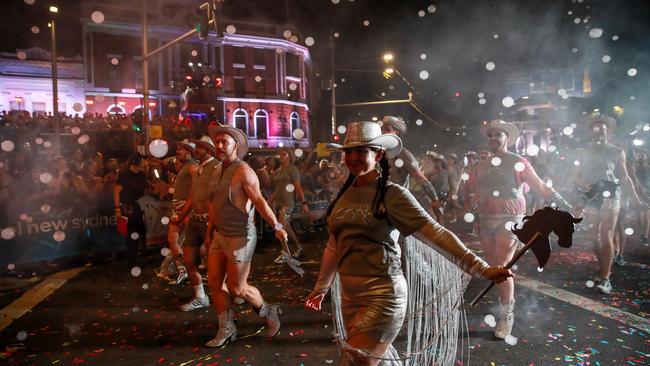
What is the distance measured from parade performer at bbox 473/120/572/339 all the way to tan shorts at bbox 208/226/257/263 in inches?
109

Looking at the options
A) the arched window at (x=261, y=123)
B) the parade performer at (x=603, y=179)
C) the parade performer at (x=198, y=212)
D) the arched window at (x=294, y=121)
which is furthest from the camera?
the arched window at (x=294, y=121)

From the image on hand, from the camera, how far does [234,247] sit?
445cm

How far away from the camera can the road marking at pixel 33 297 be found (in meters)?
5.69

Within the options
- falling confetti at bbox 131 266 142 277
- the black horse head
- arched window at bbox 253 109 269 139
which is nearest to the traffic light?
falling confetti at bbox 131 266 142 277

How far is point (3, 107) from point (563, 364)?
4498 cm

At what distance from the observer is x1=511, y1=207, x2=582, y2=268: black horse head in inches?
91.1

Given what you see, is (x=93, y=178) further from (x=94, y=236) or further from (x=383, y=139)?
(x=383, y=139)

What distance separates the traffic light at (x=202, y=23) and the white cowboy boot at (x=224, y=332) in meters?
10.1

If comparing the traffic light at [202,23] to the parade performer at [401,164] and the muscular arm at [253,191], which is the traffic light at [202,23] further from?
the muscular arm at [253,191]

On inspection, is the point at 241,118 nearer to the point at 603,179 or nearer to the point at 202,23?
the point at 202,23

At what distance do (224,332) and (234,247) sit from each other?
99cm

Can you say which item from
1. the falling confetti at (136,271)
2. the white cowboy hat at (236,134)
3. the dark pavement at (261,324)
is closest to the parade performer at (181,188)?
the dark pavement at (261,324)

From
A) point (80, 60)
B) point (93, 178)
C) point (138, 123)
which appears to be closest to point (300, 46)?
point (80, 60)

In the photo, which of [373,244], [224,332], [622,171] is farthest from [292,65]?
[373,244]
